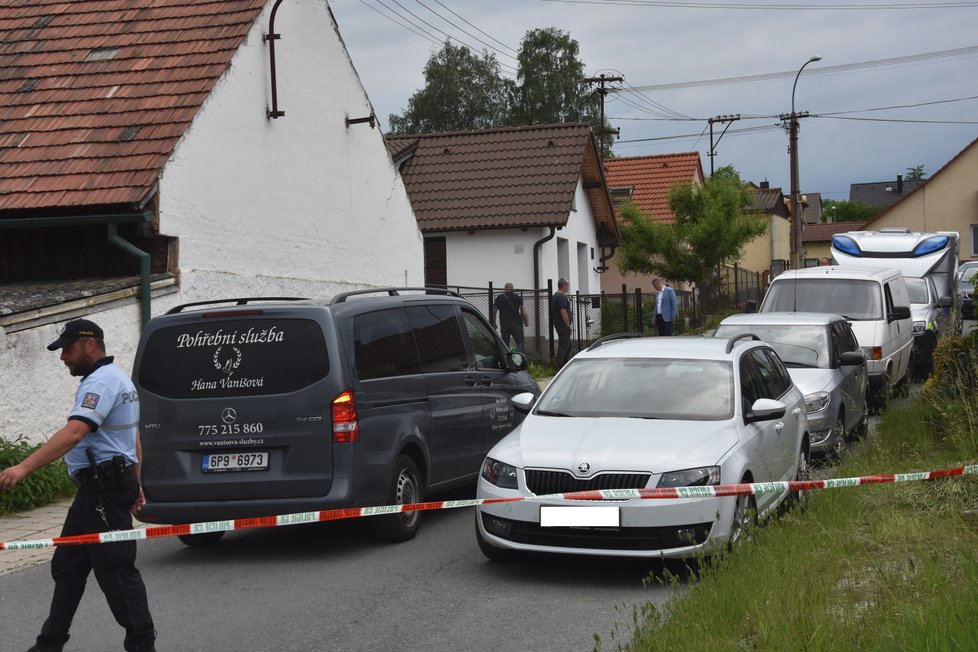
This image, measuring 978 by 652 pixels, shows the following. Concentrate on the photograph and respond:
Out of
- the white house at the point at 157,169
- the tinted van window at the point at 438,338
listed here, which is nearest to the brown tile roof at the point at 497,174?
the white house at the point at 157,169

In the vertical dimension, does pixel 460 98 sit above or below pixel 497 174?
above

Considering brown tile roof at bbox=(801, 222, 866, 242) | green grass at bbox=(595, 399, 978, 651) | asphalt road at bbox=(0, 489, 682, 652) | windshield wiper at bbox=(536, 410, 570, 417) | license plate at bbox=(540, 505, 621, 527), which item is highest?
brown tile roof at bbox=(801, 222, 866, 242)

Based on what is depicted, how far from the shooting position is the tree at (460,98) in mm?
62000

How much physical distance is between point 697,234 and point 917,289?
38.9 ft

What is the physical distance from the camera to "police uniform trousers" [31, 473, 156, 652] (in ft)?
18.6

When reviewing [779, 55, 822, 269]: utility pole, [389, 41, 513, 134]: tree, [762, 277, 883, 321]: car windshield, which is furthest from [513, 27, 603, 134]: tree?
[762, 277, 883, 321]: car windshield

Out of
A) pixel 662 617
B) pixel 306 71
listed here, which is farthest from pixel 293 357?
pixel 306 71

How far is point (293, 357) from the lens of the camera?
324 inches

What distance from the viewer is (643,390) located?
27.7 feet

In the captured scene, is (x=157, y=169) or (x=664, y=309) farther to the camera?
(x=664, y=309)

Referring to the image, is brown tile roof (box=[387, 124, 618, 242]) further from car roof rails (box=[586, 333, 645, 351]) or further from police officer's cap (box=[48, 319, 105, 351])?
police officer's cap (box=[48, 319, 105, 351])

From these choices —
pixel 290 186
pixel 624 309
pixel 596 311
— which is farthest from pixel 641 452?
pixel 596 311

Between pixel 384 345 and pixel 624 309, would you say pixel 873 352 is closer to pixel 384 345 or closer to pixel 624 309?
pixel 384 345

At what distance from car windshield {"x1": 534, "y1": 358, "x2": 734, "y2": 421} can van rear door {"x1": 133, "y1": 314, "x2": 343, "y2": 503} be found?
5.52ft
